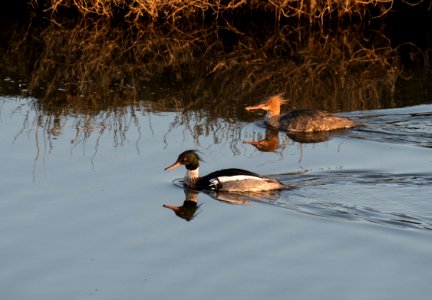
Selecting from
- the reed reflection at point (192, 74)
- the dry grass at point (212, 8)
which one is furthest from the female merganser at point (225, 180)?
the dry grass at point (212, 8)

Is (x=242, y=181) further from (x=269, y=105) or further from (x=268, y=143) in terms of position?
(x=269, y=105)

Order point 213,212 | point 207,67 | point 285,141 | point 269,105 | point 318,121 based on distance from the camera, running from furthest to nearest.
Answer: point 207,67, point 269,105, point 318,121, point 285,141, point 213,212

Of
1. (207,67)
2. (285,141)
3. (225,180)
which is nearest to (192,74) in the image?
(207,67)

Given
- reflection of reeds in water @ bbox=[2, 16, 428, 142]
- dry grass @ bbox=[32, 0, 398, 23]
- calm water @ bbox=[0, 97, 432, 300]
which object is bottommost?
calm water @ bbox=[0, 97, 432, 300]

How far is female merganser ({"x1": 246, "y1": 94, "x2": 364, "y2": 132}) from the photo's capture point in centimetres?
1466

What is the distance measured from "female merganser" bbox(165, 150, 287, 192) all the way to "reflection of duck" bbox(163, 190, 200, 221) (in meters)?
0.20

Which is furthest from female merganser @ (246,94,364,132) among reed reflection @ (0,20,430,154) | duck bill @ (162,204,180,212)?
duck bill @ (162,204,180,212)

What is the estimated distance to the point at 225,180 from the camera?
11.7m

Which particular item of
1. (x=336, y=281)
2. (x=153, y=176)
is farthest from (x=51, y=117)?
(x=336, y=281)

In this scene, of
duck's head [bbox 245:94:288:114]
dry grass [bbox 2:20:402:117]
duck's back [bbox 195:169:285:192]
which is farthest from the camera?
dry grass [bbox 2:20:402:117]

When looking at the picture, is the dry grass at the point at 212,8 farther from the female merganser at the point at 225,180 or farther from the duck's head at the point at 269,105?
the female merganser at the point at 225,180

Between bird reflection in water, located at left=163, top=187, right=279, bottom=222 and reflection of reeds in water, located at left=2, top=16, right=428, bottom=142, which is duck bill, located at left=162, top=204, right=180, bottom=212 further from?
reflection of reeds in water, located at left=2, top=16, right=428, bottom=142

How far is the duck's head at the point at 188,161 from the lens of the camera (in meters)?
12.1

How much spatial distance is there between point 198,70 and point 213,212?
7.08 metres
